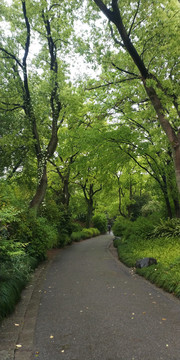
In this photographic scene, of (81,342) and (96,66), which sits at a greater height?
(96,66)

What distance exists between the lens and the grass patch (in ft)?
19.6

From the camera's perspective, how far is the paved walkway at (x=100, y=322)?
3.36m

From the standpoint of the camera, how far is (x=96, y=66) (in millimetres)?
8344

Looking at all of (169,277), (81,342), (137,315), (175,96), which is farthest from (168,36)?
(81,342)

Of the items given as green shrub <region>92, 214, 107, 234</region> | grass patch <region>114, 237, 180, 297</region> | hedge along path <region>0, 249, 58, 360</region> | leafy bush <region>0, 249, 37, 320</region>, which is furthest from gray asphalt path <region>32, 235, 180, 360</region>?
green shrub <region>92, 214, 107, 234</region>

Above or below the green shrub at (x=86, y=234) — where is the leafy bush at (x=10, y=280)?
below

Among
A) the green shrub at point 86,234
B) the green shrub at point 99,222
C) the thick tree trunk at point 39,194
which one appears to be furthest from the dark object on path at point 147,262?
the green shrub at point 99,222

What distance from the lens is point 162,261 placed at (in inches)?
298

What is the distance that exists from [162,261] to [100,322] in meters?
3.92

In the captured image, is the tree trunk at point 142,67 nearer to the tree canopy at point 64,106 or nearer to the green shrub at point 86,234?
the tree canopy at point 64,106

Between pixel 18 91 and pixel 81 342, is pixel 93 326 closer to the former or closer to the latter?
pixel 81 342

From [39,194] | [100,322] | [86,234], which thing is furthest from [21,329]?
[86,234]

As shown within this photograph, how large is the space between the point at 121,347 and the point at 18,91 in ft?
41.7

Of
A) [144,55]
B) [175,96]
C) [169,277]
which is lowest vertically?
[169,277]
